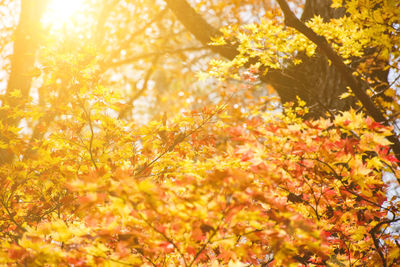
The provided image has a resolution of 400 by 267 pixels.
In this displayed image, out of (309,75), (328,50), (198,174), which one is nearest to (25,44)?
(198,174)

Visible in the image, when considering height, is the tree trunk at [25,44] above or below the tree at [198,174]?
above

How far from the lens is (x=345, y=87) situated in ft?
15.0

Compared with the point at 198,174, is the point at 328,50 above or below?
above

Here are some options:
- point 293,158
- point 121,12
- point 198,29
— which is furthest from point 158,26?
point 293,158

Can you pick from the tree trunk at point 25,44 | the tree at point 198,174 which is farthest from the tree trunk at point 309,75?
the tree trunk at point 25,44

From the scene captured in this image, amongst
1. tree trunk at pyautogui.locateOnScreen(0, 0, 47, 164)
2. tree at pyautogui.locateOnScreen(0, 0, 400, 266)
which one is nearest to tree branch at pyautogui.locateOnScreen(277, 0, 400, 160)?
tree at pyautogui.locateOnScreen(0, 0, 400, 266)

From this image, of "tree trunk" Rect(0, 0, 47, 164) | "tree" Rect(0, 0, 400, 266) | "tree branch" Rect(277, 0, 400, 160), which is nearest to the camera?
"tree" Rect(0, 0, 400, 266)

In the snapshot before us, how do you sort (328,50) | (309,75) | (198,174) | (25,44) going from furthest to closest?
1. (309,75)
2. (25,44)
3. (328,50)
4. (198,174)

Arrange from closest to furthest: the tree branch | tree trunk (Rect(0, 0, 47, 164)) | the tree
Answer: the tree
the tree branch
tree trunk (Rect(0, 0, 47, 164))

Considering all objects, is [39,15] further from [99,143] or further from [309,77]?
[309,77]

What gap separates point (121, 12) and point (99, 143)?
34.2 ft

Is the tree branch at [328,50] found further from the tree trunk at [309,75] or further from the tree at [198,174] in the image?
the tree trunk at [309,75]

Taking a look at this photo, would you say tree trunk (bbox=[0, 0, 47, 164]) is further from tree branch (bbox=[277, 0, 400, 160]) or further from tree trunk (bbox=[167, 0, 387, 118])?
tree branch (bbox=[277, 0, 400, 160])

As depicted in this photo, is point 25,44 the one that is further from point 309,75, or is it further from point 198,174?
point 309,75
